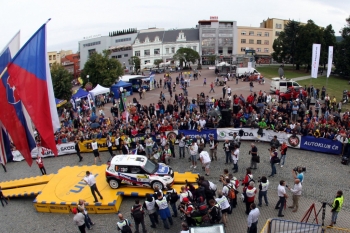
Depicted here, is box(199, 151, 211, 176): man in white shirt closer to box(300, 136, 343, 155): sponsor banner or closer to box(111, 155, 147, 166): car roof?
box(111, 155, 147, 166): car roof

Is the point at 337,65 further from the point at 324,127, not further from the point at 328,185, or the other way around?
the point at 328,185

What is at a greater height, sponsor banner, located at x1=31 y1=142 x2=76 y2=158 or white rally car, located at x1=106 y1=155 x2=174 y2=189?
white rally car, located at x1=106 y1=155 x2=174 y2=189

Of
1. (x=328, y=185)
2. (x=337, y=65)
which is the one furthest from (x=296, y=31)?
(x=328, y=185)

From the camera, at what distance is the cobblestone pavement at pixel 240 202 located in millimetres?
12133

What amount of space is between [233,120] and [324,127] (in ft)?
18.9

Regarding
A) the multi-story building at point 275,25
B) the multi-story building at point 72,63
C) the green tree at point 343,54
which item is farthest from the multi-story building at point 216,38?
the multi-story building at point 72,63

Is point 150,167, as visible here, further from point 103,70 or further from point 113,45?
point 113,45

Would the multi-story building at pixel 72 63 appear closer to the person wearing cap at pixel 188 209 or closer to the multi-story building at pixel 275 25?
the multi-story building at pixel 275 25

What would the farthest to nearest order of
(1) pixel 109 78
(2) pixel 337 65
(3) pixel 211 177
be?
(2) pixel 337 65, (1) pixel 109 78, (3) pixel 211 177

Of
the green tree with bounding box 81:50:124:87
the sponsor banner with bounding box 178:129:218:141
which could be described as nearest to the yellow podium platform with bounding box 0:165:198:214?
the sponsor banner with bounding box 178:129:218:141

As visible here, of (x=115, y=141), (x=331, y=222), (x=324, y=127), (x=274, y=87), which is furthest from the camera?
(x=274, y=87)

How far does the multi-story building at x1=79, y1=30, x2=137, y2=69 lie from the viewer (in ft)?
303

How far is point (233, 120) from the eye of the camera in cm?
2102

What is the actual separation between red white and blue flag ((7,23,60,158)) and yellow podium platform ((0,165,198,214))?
4.74m
